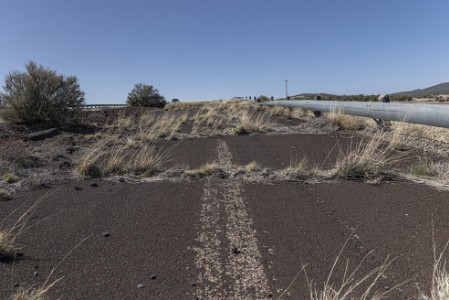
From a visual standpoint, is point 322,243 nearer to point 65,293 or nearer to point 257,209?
point 257,209

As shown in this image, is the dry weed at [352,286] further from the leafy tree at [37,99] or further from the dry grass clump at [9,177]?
the leafy tree at [37,99]

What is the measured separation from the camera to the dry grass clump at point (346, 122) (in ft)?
44.8

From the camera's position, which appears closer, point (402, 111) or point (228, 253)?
point (228, 253)

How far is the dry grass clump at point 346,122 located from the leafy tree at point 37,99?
1216cm

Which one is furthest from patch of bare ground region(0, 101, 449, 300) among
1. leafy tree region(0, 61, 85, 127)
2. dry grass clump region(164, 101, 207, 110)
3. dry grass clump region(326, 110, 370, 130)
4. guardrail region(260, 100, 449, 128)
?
dry grass clump region(164, 101, 207, 110)

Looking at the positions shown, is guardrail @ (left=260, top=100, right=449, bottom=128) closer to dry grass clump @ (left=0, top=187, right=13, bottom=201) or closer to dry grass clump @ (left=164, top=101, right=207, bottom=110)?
dry grass clump @ (left=0, top=187, right=13, bottom=201)

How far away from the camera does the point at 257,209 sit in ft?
17.3

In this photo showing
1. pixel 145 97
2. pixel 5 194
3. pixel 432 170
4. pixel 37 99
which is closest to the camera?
pixel 5 194

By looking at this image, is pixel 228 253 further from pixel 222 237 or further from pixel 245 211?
pixel 245 211

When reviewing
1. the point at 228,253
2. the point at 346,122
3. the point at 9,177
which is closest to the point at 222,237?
the point at 228,253

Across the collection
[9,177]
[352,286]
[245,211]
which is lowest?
[352,286]

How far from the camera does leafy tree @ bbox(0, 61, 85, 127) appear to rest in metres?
18.2

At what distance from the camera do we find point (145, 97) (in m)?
54.1

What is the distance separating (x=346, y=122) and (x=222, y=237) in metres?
10.3
